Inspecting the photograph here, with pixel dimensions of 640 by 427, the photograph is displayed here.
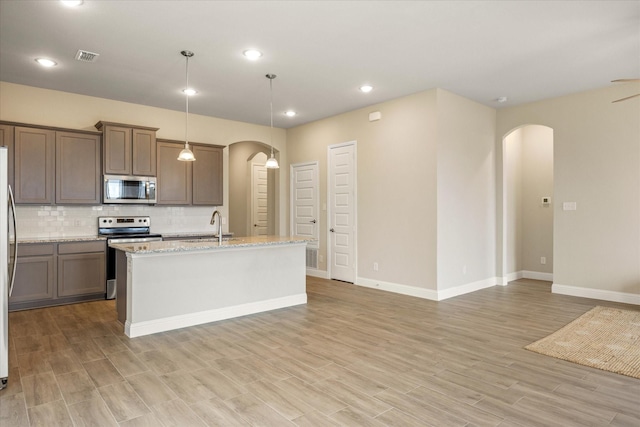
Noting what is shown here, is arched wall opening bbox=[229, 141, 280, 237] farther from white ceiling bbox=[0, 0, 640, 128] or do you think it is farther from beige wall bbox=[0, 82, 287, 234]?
white ceiling bbox=[0, 0, 640, 128]

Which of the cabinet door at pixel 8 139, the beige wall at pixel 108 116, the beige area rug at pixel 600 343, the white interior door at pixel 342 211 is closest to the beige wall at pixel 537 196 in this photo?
the beige area rug at pixel 600 343

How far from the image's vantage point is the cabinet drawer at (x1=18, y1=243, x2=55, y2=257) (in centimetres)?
477

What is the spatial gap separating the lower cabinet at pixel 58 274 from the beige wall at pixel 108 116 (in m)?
1.37

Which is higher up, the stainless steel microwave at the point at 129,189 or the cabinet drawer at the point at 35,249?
the stainless steel microwave at the point at 129,189

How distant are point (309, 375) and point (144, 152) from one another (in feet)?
14.3

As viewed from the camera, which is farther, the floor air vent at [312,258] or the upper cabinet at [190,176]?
the floor air vent at [312,258]

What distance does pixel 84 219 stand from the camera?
5.64 metres

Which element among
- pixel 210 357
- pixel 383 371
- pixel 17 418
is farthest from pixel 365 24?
pixel 17 418

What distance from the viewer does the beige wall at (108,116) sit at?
520cm

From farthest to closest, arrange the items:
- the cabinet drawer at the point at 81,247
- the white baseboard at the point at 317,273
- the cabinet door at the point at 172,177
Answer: the white baseboard at the point at 317,273
the cabinet door at the point at 172,177
the cabinet drawer at the point at 81,247

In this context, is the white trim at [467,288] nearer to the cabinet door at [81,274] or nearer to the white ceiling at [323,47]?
the white ceiling at [323,47]

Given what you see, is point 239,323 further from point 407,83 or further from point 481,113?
point 481,113

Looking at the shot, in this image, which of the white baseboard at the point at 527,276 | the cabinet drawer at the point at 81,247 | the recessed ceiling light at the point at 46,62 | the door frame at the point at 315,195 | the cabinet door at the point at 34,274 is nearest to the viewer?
the recessed ceiling light at the point at 46,62

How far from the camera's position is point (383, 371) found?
9.86 ft
